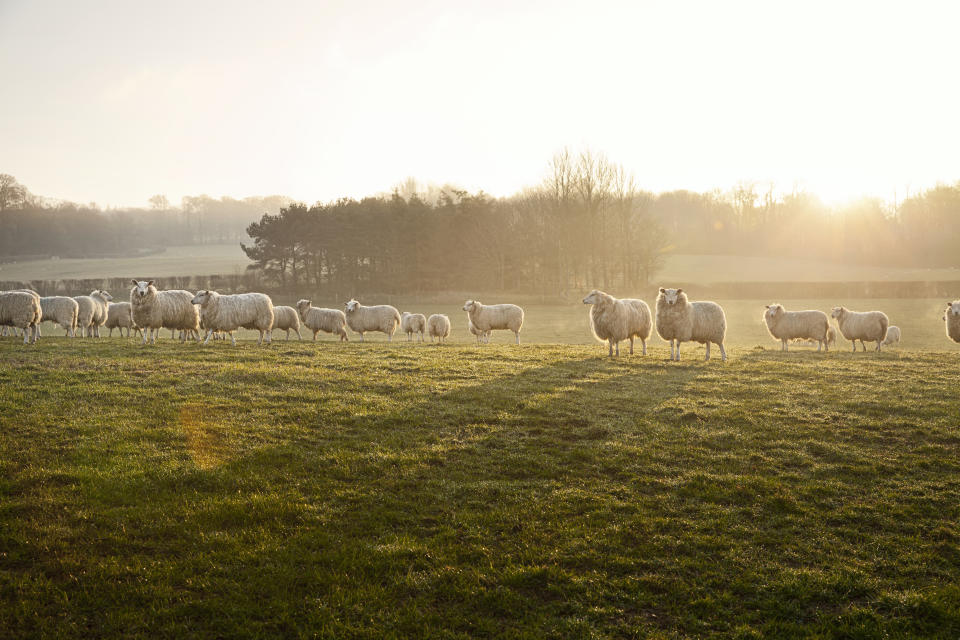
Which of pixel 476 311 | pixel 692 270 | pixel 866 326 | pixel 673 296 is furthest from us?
pixel 692 270

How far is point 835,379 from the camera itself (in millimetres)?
13398

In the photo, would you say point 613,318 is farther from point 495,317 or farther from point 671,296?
point 495,317

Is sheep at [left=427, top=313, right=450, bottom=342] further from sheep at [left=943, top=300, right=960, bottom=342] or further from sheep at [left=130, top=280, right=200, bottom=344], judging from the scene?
sheep at [left=943, top=300, right=960, bottom=342]

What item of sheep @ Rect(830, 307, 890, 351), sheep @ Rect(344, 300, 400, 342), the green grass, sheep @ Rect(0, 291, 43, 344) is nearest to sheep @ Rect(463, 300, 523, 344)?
sheep @ Rect(344, 300, 400, 342)

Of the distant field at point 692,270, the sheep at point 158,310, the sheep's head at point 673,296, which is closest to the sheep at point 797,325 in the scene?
the sheep's head at point 673,296

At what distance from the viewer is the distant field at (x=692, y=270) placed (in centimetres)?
7096

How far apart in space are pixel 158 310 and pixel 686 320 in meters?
16.7

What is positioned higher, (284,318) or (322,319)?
(284,318)

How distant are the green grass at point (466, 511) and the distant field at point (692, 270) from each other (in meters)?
63.6

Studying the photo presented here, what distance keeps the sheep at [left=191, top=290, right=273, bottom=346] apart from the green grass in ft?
23.5

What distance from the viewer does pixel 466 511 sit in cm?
641

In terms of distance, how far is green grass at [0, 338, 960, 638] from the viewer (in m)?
4.80

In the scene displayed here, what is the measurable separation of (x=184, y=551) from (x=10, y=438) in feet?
13.8

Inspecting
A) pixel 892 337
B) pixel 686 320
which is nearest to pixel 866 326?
pixel 892 337
